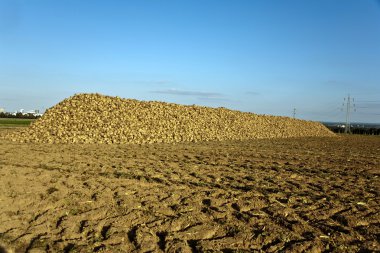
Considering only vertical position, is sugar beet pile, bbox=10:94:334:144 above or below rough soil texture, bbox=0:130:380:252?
above

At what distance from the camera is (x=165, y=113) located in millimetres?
23109

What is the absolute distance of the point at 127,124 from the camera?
19.3 m

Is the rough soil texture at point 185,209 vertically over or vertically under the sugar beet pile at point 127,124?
under

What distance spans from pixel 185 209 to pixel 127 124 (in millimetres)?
14340

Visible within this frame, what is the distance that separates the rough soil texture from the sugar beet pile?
335 inches

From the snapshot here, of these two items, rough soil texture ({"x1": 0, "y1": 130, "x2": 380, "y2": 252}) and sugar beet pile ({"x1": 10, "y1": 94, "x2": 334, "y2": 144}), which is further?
sugar beet pile ({"x1": 10, "y1": 94, "x2": 334, "y2": 144})

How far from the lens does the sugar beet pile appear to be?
1752cm

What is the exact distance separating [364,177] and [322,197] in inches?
117

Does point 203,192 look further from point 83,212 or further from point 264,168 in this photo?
point 264,168

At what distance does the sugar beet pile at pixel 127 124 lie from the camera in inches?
690

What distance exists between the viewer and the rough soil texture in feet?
14.0

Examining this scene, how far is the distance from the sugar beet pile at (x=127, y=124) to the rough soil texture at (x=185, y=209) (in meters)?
8.50

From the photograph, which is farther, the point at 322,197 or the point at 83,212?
the point at 322,197

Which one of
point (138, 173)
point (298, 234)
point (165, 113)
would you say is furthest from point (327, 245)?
point (165, 113)
